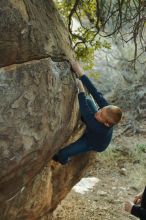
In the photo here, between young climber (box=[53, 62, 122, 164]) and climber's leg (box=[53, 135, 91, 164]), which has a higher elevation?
young climber (box=[53, 62, 122, 164])

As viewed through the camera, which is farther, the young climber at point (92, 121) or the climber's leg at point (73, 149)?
the climber's leg at point (73, 149)

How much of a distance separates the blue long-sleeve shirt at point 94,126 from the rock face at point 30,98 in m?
0.18

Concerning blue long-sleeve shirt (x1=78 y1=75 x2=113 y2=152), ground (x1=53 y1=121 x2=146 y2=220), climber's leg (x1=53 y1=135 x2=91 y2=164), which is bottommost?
ground (x1=53 y1=121 x2=146 y2=220)

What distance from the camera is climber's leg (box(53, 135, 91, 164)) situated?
18.4ft

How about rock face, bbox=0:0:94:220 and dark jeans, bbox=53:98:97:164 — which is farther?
dark jeans, bbox=53:98:97:164

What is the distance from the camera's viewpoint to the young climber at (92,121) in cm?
514

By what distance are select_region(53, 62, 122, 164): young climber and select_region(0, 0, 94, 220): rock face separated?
0.15 meters

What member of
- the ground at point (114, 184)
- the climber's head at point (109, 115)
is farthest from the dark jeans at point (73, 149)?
the ground at point (114, 184)

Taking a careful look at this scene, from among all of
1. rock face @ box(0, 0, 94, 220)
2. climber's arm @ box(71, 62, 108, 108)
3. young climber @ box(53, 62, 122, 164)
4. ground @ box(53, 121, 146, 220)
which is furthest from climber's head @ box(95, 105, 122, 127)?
ground @ box(53, 121, 146, 220)

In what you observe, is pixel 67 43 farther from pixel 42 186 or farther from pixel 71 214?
pixel 71 214

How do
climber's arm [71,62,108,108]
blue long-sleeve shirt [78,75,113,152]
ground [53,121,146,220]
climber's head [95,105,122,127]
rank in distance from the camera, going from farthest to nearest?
ground [53,121,146,220]
climber's arm [71,62,108,108]
blue long-sleeve shirt [78,75,113,152]
climber's head [95,105,122,127]

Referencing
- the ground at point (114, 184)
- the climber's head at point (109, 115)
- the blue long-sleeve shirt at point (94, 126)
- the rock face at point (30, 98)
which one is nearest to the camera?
the rock face at point (30, 98)

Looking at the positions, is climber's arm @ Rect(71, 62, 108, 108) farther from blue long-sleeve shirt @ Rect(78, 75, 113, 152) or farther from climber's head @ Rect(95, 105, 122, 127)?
climber's head @ Rect(95, 105, 122, 127)

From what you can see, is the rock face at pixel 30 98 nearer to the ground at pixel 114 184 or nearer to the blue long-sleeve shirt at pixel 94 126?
the blue long-sleeve shirt at pixel 94 126
